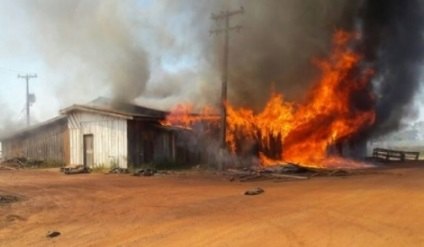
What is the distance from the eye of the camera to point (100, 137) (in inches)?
1033

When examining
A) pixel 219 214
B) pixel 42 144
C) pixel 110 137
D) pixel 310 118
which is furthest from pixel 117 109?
pixel 219 214

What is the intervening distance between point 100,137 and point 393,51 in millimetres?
20975

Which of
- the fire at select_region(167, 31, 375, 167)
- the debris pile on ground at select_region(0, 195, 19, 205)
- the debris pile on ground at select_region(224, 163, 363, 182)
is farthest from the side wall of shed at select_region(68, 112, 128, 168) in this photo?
the debris pile on ground at select_region(0, 195, 19, 205)

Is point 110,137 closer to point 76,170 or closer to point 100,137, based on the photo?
point 100,137

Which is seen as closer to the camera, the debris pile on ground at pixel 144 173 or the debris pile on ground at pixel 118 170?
the debris pile on ground at pixel 144 173

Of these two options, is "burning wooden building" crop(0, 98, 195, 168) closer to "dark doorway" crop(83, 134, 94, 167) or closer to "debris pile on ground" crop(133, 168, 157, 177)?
"dark doorway" crop(83, 134, 94, 167)

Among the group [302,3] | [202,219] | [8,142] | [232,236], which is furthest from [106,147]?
[232,236]

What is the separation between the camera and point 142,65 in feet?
99.2

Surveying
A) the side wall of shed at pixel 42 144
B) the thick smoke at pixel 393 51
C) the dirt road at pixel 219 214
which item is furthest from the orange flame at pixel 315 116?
the side wall of shed at pixel 42 144

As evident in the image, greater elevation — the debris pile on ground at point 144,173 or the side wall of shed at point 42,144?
the side wall of shed at point 42,144

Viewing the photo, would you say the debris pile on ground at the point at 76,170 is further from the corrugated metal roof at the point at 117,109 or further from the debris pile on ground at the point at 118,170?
the corrugated metal roof at the point at 117,109

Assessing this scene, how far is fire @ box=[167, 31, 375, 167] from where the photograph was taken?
26.8 m

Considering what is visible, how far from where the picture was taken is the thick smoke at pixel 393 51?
3184 centimetres

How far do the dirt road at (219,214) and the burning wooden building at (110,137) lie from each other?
24.7 feet
